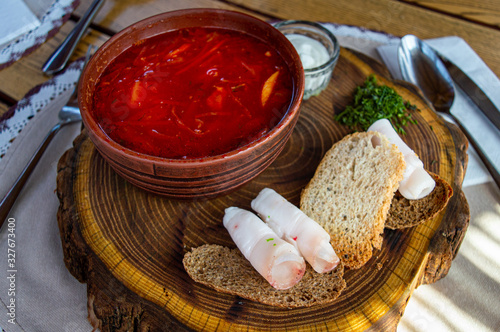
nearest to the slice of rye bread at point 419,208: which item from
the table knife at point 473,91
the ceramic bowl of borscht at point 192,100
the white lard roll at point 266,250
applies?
the white lard roll at point 266,250

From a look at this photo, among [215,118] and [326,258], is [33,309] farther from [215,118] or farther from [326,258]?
[326,258]

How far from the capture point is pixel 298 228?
6.44ft

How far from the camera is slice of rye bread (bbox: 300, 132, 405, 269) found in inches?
78.8

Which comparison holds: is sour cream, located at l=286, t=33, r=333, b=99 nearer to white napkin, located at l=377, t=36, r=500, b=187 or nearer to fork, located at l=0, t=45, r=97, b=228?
white napkin, located at l=377, t=36, r=500, b=187

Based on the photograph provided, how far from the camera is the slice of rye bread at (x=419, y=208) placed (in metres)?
2.04

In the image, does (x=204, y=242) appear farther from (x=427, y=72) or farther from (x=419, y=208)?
(x=427, y=72)

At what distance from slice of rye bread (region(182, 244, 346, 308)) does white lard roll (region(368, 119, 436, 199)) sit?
0.55m

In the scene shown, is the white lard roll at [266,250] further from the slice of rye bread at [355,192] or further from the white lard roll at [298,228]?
the slice of rye bread at [355,192]

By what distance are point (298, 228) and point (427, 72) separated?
1756 mm

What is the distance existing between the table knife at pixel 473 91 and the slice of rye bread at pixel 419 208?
99 centimetres

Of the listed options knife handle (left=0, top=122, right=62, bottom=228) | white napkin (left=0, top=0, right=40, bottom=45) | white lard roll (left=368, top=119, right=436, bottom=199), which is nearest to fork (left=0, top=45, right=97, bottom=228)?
knife handle (left=0, top=122, right=62, bottom=228)

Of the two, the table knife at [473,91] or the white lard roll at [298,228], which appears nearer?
the white lard roll at [298,228]

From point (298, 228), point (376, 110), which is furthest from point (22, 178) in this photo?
point (376, 110)

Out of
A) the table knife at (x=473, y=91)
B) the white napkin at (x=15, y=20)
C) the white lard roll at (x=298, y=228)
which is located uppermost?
the white napkin at (x=15, y=20)
